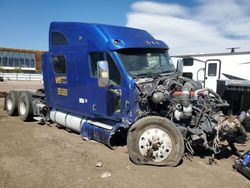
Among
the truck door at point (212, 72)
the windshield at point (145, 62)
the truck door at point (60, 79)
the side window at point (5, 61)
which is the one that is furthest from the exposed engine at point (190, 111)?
the side window at point (5, 61)

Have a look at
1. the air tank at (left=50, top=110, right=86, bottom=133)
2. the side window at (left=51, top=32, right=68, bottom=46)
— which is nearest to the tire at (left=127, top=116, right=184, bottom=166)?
the air tank at (left=50, top=110, right=86, bottom=133)

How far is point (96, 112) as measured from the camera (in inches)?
275

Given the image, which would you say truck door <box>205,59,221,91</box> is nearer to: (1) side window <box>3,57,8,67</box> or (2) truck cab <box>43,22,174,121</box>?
(2) truck cab <box>43,22,174,121</box>

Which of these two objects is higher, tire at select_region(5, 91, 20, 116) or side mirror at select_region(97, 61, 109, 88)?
side mirror at select_region(97, 61, 109, 88)

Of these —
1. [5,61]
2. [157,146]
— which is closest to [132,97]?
[157,146]

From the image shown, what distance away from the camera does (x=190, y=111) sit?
5.79 m

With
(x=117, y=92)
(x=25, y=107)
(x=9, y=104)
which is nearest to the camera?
(x=117, y=92)

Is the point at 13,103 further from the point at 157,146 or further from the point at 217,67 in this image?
the point at 217,67

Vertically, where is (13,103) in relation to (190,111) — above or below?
below

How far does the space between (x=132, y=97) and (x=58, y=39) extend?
2.91 metres

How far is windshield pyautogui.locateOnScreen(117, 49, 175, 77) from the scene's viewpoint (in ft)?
21.1

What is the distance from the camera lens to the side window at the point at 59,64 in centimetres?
784

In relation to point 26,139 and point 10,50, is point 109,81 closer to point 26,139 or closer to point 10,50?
point 26,139

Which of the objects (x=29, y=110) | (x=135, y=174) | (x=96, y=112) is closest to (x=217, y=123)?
(x=135, y=174)
